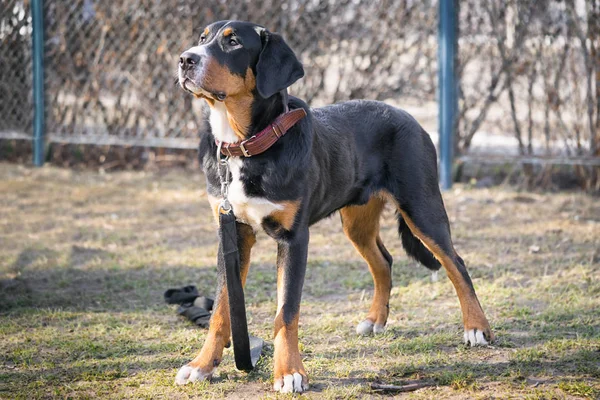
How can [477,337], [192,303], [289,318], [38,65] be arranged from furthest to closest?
[38,65] < [192,303] < [477,337] < [289,318]

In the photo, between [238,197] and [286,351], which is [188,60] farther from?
[286,351]

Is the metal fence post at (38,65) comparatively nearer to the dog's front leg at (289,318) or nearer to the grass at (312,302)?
the grass at (312,302)

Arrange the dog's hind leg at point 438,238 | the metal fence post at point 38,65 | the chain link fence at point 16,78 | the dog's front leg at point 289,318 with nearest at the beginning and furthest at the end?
the dog's front leg at point 289,318, the dog's hind leg at point 438,238, the metal fence post at point 38,65, the chain link fence at point 16,78

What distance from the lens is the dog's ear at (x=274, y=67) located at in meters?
3.59

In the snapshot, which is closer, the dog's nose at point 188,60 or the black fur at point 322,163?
the dog's nose at point 188,60

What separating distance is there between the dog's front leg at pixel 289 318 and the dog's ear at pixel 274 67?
66 cm

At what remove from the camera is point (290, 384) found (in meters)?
3.48

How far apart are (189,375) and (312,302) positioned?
152 centimetres

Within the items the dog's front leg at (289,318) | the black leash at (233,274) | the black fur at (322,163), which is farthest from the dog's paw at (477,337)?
the black leash at (233,274)

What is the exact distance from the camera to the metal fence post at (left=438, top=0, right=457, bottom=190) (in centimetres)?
796

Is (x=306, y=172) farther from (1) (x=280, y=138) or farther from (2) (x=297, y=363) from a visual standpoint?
(2) (x=297, y=363)

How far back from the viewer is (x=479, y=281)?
530 centimetres

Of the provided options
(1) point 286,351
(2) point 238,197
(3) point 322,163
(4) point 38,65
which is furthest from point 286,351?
(4) point 38,65

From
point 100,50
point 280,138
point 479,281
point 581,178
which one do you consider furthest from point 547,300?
point 100,50
